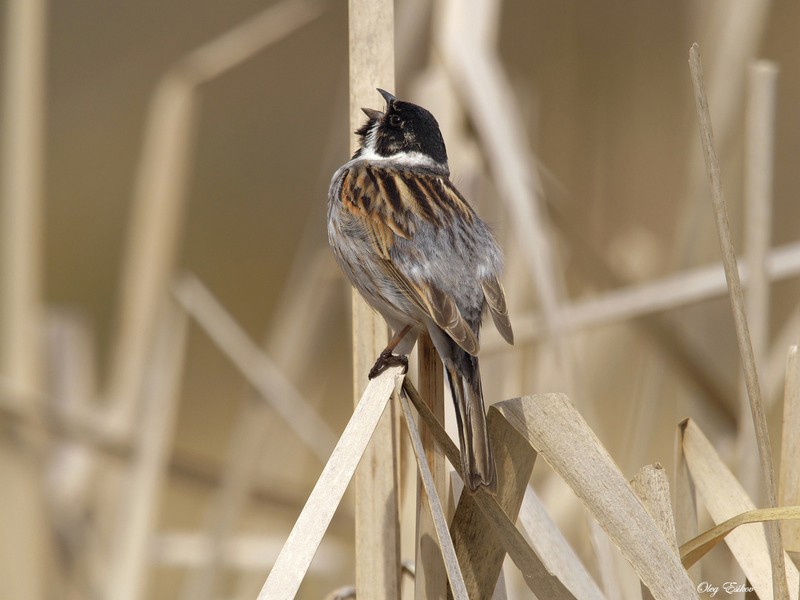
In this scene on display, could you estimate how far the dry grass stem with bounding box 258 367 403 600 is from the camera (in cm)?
140

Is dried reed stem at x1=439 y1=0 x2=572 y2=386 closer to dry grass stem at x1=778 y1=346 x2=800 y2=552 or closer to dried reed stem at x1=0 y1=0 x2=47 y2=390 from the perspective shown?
dry grass stem at x1=778 y1=346 x2=800 y2=552

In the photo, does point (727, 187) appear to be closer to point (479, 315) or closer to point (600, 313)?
point (600, 313)

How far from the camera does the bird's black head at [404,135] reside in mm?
2268

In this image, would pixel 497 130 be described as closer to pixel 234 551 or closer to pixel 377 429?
pixel 377 429

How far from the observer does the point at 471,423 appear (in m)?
1.58

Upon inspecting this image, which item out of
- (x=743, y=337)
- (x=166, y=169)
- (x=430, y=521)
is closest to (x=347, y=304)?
(x=166, y=169)

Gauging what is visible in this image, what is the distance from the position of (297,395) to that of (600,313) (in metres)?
0.90

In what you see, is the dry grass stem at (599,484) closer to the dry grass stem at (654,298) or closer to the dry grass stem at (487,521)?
the dry grass stem at (487,521)

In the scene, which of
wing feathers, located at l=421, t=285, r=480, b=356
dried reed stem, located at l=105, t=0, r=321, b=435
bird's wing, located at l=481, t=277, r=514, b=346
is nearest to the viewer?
wing feathers, located at l=421, t=285, r=480, b=356

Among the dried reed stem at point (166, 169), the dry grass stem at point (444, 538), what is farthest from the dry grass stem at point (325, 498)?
the dried reed stem at point (166, 169)

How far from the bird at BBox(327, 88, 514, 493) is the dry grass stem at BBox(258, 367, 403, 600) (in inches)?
6.1

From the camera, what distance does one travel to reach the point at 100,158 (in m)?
7.35

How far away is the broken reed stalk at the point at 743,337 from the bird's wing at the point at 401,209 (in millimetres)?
537

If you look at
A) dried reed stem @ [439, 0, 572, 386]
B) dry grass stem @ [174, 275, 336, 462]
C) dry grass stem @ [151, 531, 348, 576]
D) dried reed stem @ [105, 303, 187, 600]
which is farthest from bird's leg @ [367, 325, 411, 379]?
dry grass stem @ [151, 531, 348, 576]
